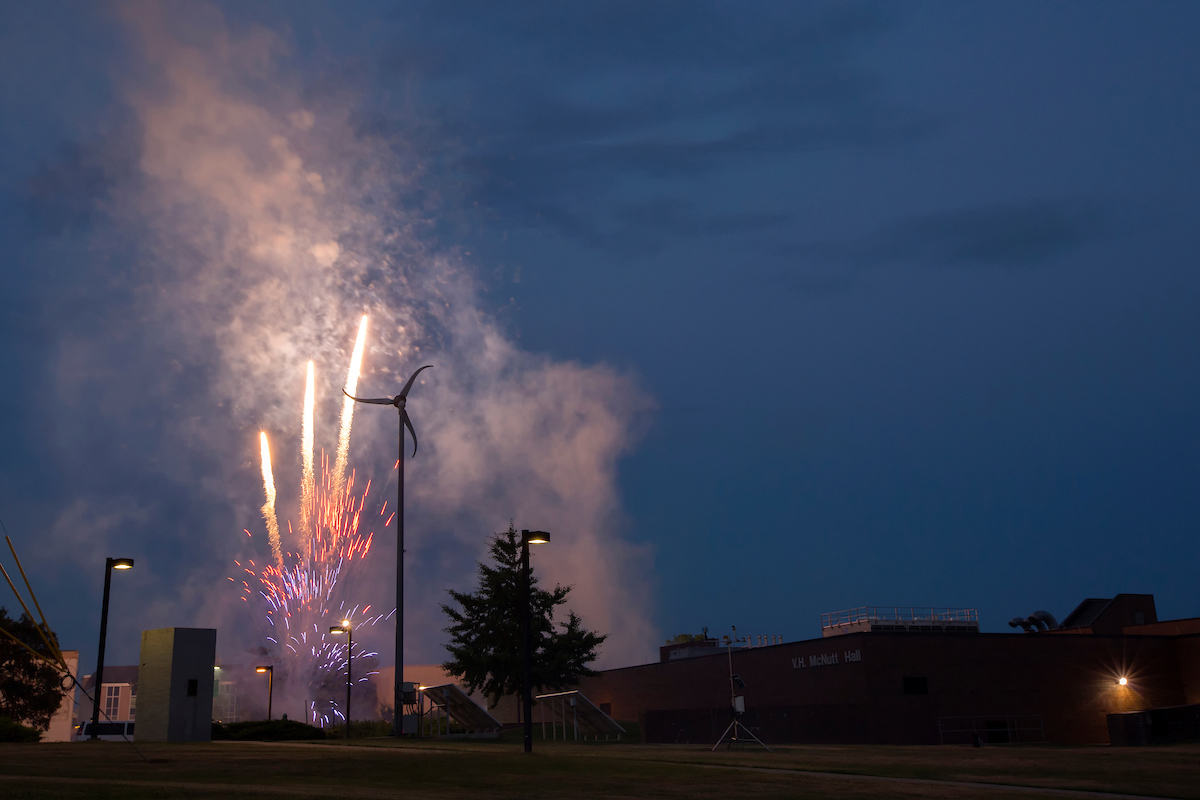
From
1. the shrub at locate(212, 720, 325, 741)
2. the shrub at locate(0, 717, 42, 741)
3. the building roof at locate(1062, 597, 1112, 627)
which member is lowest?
the shrub at locate(212, 720, 325, 741)

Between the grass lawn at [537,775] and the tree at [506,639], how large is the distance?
117 feet

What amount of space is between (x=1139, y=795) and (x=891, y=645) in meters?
36.7

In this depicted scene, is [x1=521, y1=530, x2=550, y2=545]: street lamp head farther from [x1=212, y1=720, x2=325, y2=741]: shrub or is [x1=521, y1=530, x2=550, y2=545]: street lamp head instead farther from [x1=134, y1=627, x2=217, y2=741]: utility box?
[x1=212, y1=720, x2=325, y2=741]: shrub

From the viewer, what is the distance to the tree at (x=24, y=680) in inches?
2334

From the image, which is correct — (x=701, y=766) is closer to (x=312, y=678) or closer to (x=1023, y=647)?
(x=1023, y=647)

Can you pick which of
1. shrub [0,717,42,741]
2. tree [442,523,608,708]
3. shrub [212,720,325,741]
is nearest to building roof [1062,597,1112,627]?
tree [442,523,608,708]

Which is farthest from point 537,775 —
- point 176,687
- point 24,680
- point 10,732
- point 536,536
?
point 24,680

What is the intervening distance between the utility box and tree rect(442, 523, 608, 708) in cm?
2873

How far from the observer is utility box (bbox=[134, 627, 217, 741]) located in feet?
107

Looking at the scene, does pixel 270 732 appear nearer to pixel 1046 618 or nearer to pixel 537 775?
pixel 537 775

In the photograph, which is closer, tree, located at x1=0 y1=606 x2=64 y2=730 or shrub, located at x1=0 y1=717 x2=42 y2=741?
shrub, located at x1=0 y1=717 x2=42 y2=741

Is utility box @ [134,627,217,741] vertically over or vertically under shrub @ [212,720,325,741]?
over

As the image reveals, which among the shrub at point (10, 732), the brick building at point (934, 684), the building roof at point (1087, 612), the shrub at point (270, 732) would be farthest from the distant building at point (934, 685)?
the shrub at point (10, 732)

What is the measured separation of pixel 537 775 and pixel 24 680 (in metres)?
56.0
